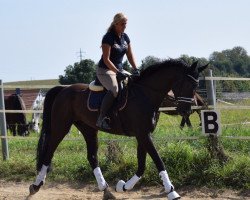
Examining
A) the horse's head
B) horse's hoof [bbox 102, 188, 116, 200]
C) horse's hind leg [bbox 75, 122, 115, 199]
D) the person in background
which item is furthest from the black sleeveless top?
horse's hoof [bbox 102, 188, 116, 200]

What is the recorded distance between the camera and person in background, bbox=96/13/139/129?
6.85m

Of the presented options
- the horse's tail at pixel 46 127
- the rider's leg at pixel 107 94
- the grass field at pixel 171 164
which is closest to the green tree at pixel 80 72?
the grass field at pixel 171 164

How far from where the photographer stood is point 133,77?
7.10 metres

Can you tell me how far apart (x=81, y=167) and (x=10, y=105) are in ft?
23.7

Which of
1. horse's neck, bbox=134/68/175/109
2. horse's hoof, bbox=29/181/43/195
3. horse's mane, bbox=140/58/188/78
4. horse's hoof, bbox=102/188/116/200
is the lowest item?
horse's hoof, bbox=102/188/116/200

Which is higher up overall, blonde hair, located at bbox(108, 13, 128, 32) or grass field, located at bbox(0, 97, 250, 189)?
blonde hair, located at bbox(108, 13, 128, 32)

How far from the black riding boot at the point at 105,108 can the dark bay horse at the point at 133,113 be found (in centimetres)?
12

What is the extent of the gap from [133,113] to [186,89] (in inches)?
33.3

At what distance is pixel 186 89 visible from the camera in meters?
6.50

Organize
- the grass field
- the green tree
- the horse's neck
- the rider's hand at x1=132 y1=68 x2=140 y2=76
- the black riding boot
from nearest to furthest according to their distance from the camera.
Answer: the horse's neck < the black riding boot < the rider's hand at x1=132 y1=68 x2=140 y2=76 < the grass field < the green tree

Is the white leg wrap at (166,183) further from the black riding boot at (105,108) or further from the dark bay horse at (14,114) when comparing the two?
the dark bay horse at (14,114)

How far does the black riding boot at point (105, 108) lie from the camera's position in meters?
6.87

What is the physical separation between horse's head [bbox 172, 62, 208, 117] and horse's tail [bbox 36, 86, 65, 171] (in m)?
2.43

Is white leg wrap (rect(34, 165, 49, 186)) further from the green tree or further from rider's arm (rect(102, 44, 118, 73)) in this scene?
the green tree
